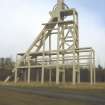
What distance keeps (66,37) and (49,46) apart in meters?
4.43

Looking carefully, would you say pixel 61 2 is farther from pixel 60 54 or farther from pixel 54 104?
pixel 54 104

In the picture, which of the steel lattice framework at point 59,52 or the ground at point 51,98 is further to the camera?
the steel lattice framework at point 59,52

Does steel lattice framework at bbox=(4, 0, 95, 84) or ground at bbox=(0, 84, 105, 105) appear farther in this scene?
steel lattice framework at bbox=(4, 0, 95, 84)

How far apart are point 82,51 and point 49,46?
8597mm

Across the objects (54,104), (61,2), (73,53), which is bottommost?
(54,104)

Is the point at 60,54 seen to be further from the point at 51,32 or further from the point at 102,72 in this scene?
the point at 102,72

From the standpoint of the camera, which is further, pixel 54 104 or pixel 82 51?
pixel 82 51

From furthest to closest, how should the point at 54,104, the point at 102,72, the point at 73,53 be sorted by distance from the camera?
1. the point at 102,72
2. the point at 73,53
3. the point at 54,104

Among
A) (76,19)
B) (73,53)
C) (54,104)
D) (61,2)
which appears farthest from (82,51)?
(54,104)

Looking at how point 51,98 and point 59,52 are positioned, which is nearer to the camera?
point 51,98

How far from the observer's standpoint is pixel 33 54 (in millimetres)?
78812

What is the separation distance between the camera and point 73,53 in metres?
72.1

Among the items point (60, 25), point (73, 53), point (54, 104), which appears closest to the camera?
point (54, 104)

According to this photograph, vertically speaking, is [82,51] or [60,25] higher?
[60,25]
